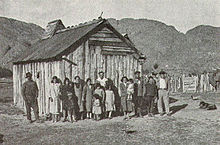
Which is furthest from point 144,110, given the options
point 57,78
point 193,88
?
point 193,88

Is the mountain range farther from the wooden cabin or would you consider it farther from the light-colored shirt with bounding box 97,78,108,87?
the light-colored shirt with bounding box 97,78,108,87

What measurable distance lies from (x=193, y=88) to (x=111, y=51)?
10933 millimetres

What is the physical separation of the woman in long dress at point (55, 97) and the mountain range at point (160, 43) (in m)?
25.0

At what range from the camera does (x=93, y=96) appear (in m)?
9.68

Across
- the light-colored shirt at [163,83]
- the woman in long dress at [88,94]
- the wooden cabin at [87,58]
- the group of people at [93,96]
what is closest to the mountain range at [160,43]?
the wooden cabin at [87,58]

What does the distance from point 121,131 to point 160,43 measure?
57229 millimetres

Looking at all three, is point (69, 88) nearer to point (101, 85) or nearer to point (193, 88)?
point (101, 85)

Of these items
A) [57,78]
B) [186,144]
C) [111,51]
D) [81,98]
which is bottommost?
[186,144]

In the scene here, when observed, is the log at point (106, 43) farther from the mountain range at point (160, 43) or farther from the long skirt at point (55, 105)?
the mountain range at point (160, 43)

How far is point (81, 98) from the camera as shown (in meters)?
9.62

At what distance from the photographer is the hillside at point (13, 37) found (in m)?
38.7

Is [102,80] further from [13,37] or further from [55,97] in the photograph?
[13,37]

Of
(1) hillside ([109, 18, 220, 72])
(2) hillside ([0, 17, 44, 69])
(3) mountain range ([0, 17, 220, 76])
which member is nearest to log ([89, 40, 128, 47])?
(3) mountain range ([0, 17, 220, 76])

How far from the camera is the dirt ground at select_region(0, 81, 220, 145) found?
6.71m
